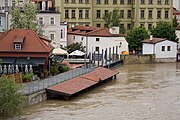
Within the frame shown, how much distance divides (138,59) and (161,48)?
412 cm

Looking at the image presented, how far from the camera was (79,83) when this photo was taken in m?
43.4

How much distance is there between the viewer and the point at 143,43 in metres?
74.2

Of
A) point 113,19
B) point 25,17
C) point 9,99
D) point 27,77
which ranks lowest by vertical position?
point 9,99

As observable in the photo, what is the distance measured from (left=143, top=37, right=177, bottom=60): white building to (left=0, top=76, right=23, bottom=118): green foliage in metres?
43.1

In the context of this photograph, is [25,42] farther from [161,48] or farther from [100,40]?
[161,48]

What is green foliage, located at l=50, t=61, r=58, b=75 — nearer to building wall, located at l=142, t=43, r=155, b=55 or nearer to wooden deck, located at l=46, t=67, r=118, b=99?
wooden deck, located at l=46, t=67, r=118, b=99

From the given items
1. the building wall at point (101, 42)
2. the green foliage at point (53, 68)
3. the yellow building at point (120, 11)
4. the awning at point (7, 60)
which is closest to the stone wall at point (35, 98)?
the awning at point (7, 60)

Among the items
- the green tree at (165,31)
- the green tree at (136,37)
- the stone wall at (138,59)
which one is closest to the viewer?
the stone wall at (138,59)

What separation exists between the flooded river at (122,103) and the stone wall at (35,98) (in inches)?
15.3

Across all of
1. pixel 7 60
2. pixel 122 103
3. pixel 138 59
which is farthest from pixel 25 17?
pixel 138 59

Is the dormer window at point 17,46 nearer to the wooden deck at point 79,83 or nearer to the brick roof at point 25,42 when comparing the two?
the brick roof at point 25,42

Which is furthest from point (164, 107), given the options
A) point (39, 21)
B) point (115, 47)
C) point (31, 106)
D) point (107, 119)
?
point (115, 47)

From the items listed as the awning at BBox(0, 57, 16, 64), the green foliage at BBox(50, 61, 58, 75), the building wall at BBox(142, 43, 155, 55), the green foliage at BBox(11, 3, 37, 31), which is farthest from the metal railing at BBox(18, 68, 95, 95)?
the building wall at BBox(142, 43, 155, 55)

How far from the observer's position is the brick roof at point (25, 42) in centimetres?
4520
